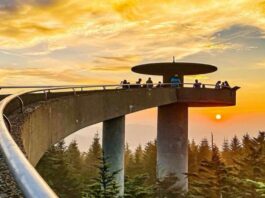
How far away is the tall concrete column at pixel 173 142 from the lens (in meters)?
34.6

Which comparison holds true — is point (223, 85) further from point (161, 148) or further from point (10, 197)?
point (10, 197)

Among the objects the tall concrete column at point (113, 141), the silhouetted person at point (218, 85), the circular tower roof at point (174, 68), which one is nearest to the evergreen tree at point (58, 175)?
the circular tower roof at point (174, 68)

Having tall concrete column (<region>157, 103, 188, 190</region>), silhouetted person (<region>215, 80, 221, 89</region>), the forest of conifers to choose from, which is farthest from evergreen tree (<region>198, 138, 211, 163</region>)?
tall concrete column (<region>157, 103, 188, 190</region>)

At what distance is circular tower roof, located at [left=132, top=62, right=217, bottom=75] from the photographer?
35.3m

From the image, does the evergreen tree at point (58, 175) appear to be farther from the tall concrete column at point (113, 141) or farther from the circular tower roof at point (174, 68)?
the tall concrete column at point (113, 141)

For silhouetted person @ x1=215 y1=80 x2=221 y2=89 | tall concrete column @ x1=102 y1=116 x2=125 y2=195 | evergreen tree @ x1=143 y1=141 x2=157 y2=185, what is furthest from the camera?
evergreen tree @ x1=143 y1=141 x2=157 y2=185

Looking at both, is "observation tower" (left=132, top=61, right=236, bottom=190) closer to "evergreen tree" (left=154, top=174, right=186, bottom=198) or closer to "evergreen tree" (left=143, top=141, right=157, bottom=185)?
"evergreen tree" (left=154, top=174, right=186, bottom=198)

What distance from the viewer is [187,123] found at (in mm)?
35719

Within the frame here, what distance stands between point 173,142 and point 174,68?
19.9 feet

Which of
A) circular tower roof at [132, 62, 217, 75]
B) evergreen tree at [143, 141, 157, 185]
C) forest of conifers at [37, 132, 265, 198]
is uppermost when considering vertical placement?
circular tower roof at [132, 62, 217, 75]

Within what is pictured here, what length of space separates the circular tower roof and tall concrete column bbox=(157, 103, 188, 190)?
10.1 feet

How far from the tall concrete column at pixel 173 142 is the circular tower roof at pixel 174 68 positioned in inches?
121

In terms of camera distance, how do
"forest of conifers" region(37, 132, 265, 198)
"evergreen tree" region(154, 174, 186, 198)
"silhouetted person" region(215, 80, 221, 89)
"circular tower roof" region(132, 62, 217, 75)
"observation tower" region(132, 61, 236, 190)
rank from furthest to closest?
1. "silhouetted person" region(215, 80, 221, 89)
2. "circular tower roof" region(132, 62, 217, 75)
3. "observation tower" region(132, 61, 236, 190)
4. "evergreen tree" region(154, 174, 186, 198)
5. "forest of conifers" region(37, 132, 265, 198)

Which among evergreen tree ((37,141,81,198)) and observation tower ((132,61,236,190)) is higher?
observation tower ((132,61,236,190))
